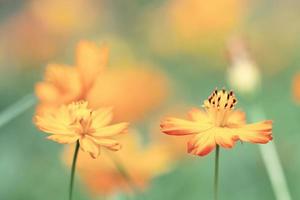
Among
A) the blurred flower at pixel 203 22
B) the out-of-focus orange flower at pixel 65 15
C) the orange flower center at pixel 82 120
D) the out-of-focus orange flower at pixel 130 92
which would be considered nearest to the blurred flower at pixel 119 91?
the out-of-focus orange flower at pixel 130 92

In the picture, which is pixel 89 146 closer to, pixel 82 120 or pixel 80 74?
pixel 82 120

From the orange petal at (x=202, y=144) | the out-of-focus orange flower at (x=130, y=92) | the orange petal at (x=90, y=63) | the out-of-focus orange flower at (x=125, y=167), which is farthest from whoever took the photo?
the out-of-focus orange flower at (x=130, y=92)

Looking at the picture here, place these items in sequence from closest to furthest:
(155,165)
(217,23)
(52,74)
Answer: (52,74) < (155,165) < (217,23)

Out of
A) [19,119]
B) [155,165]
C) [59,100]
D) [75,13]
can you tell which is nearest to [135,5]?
[75,13]

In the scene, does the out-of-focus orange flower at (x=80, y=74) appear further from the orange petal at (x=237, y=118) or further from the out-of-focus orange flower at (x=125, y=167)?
the out-of-focus orange flower at (x=125, y=167)

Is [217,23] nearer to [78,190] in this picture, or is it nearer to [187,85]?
[187,85]

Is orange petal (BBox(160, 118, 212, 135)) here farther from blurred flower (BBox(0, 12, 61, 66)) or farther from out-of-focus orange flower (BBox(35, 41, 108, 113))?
blurred flower (BBox(0, 12, 61, 66))

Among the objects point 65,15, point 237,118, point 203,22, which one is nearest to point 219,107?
point 237,118
